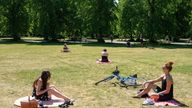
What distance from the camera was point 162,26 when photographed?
7569 centimetres

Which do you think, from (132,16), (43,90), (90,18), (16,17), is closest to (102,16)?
(90,18)

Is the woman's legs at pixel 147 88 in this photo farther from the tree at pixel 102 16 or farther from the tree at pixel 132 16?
the tree at pixel 102 16

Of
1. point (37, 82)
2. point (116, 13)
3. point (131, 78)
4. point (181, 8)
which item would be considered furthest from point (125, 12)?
point (37, 82)

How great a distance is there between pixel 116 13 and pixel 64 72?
5631 cm

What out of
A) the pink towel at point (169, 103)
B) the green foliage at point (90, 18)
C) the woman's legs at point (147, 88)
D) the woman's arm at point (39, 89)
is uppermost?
the green foliage at point (90, 18)

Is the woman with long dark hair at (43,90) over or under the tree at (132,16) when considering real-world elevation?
under

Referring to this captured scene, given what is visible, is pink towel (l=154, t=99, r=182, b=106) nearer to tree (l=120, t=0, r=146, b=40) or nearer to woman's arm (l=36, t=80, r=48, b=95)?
woman's arm (l=36, t=80, r=48, b=95)

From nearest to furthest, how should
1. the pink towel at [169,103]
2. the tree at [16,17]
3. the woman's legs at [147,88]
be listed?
the pink towel at [169,103]
the woman's legs at [147,88]
the tree at [16,17]

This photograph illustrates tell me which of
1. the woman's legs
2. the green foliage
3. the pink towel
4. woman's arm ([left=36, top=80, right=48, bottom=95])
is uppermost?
the green foliage

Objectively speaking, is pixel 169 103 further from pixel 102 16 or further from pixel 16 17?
pixel 16 17

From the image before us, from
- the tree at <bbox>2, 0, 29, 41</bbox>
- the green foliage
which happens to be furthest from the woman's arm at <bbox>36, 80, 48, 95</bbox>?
the tree at <bbox>2, 0, 29, 41</bbox>

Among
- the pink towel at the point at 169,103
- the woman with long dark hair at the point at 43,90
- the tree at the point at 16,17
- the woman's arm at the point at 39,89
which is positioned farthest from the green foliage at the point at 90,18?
the woman's arm at the point at 39,89

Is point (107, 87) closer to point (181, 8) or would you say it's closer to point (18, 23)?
point (18, 23)

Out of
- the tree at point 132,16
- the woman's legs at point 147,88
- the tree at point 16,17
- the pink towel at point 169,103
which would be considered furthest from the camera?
the tree at point 16,17
